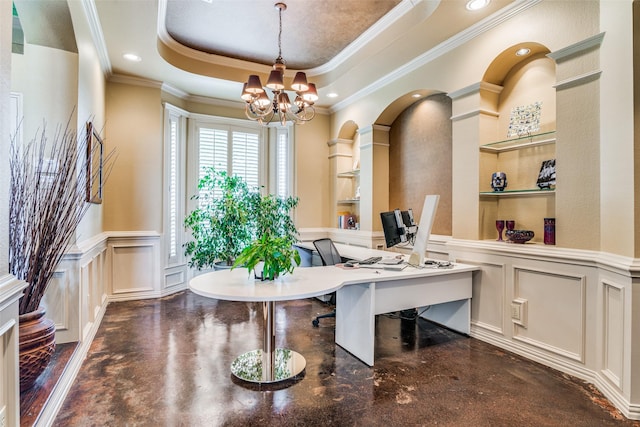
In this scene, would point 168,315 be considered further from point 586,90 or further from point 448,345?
point 586,90

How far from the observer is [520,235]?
114 inches

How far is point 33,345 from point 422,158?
4.13 m

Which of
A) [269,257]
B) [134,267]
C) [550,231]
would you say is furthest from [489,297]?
[134,267]

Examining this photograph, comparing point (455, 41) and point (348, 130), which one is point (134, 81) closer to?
point (348, 130)

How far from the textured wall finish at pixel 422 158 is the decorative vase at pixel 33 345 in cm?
373

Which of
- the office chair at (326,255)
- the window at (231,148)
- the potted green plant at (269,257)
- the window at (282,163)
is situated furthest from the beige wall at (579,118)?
the window at (231,148)

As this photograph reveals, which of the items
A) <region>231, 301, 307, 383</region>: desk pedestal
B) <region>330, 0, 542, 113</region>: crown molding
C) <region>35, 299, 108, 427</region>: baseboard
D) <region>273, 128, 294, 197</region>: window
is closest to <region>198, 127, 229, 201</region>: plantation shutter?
<region>273, 128, 294, 197</region>: window

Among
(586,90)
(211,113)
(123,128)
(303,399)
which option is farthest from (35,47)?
(586,90)

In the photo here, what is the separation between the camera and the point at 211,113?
5.32 m

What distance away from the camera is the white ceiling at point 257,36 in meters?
3.06

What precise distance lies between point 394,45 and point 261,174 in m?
2.97

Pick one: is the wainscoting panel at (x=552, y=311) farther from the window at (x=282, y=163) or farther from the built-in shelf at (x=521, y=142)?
the window at (x=282, y=163)

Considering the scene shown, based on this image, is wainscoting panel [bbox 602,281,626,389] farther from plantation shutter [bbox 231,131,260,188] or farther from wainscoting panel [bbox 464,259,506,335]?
plantation shutter [bbox 231,131,260,188]

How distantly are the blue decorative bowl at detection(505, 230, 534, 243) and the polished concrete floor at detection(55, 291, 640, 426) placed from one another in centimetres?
97
